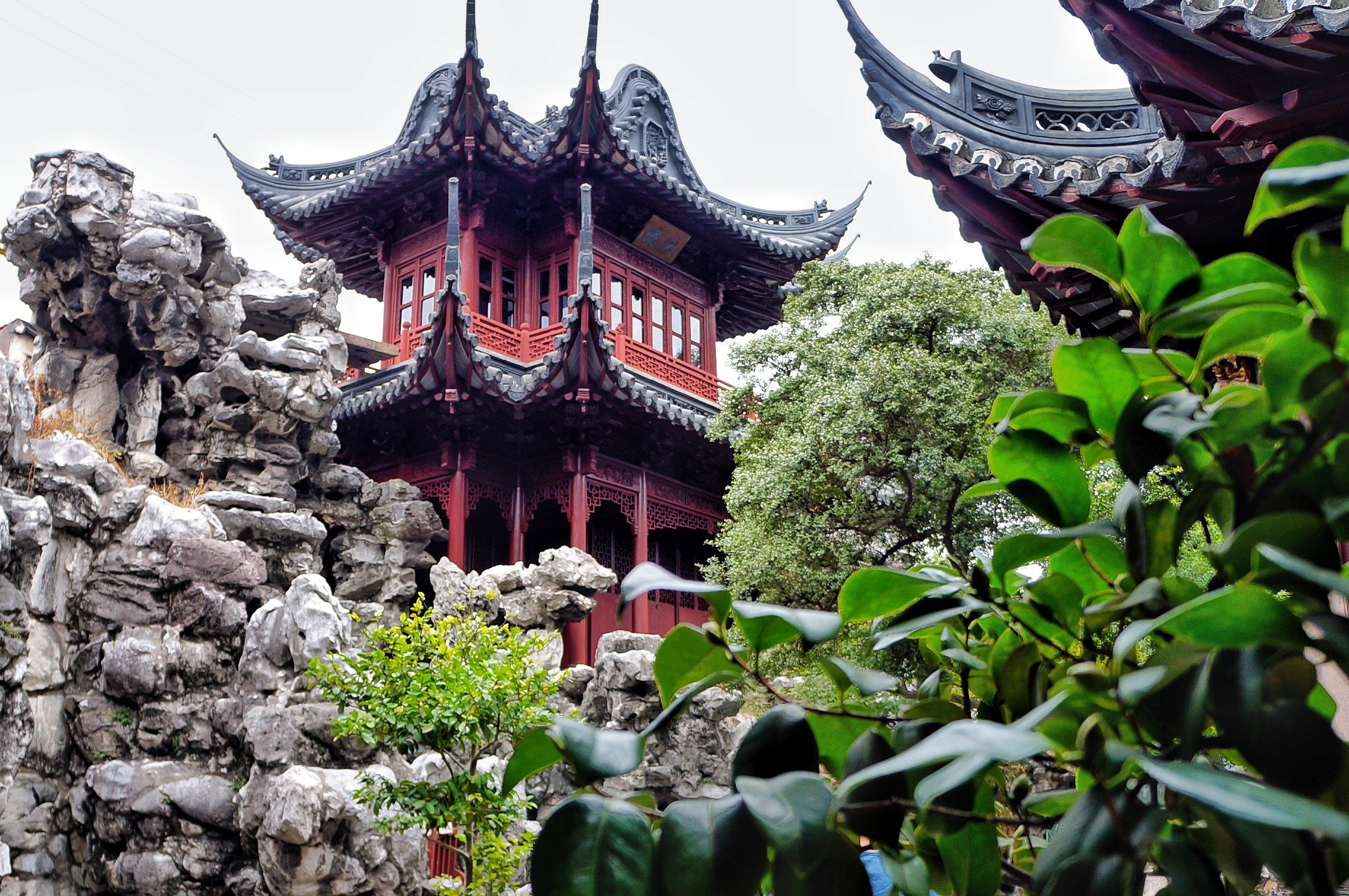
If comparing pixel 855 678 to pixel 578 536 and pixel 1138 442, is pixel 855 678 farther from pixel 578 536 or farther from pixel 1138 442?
pixel 578 536

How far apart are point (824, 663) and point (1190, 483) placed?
0.79 ft

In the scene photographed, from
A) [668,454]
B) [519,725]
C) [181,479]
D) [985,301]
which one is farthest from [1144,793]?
[668,454]

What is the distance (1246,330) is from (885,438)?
29.3ft

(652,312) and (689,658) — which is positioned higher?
(652,312)

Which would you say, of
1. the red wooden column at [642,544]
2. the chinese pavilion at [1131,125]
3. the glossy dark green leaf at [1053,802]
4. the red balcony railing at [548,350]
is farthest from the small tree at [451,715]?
the red balcony railing at [548,350]

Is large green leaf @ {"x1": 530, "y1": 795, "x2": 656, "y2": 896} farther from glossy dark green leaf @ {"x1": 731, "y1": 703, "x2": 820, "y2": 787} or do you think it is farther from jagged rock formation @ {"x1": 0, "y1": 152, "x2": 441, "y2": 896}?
jagged rock formation @ {"x1": 0, "y1": 152, "x2": 441, "y2": 896}

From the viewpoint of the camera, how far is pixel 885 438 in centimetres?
941

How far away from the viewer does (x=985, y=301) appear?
10078 mm

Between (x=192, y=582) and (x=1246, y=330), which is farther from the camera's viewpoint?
(x=192, y=582)

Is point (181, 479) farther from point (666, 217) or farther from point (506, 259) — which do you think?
point (666, 217)

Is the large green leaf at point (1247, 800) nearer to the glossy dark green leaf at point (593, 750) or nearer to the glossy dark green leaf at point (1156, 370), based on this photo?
the glossy dark green leaf at point (593, 750)

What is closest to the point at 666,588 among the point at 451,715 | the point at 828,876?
the point at 828,876

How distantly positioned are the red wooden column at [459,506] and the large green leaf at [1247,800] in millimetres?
12121

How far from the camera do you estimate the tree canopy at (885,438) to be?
9.20 metres
